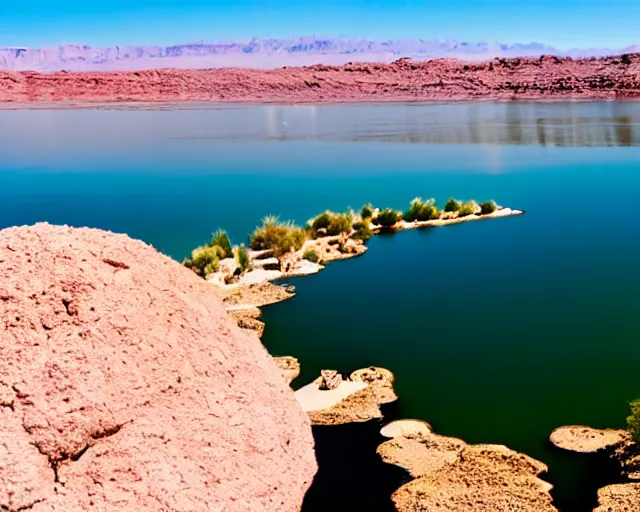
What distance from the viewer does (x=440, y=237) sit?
23250 mm

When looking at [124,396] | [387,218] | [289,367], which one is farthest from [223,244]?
[124,396]

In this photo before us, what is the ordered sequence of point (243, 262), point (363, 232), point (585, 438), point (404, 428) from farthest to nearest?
point (363, 232)
point (243, 262)
point (404, 428)
point (585, 438)

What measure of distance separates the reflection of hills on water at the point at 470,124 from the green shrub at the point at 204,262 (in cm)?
3296

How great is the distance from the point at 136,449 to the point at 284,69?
102130 millimetres

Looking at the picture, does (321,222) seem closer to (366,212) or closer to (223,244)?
(366,212)

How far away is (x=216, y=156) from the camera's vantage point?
44.7 metres

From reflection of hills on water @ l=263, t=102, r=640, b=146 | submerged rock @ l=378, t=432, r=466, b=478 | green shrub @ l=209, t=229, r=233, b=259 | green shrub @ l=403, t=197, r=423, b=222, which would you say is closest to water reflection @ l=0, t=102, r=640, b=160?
reflection of hills on water @ l=263, t=102, r=640, b=146

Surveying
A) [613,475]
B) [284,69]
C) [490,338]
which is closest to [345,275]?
[490,338]

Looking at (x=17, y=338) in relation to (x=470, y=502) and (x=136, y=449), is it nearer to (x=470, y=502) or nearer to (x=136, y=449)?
(x=136, y=449)

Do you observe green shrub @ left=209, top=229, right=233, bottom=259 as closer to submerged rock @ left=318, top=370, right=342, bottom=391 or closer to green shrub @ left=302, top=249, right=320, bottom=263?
green shrub @ left=302, top=249, right=320, bottom=263

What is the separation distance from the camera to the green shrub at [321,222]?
23.7m

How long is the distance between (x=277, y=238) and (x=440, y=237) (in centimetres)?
601

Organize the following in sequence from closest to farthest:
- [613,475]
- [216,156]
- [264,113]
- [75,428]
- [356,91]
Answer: [75,428] < [613,475] < [216,156] < [264,113] < [356,91]

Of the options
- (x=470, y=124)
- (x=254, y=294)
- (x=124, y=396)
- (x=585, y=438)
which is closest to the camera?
(x=124, y=396)
